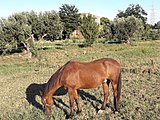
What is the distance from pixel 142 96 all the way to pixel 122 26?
37529mm

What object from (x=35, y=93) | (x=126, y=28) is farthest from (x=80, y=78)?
(x=126, y=28)

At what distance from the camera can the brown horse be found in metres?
8.02

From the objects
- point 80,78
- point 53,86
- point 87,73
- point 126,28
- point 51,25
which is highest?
point 51,25

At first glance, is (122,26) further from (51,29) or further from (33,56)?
(33,56)

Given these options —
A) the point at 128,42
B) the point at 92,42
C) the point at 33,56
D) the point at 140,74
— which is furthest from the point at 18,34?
the point at 140,74

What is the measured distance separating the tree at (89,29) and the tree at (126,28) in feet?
20.1

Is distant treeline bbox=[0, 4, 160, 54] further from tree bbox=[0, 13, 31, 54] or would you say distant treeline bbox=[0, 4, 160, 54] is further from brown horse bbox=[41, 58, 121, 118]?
brown horse bbox=[41, 58, 121, 118]

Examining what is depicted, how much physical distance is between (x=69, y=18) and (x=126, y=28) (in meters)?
A: 28.1

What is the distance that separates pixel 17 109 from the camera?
30.8 feet

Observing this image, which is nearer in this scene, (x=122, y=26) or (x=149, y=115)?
(x=149, y=115)

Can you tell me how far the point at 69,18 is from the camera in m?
71.4

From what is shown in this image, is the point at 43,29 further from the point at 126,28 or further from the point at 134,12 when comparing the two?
the point at 134,12

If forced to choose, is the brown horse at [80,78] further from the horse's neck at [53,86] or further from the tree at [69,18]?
the tree at [69,18]

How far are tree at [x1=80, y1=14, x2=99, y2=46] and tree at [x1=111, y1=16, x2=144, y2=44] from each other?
241 inches
